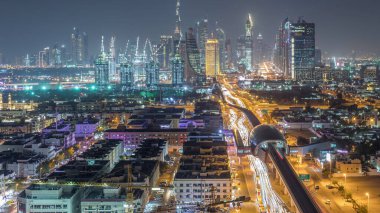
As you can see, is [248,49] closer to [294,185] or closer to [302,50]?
[302,50]

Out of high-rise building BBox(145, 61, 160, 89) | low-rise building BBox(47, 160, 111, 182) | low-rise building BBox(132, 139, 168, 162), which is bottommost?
low-rise building BBox(47, 160, 111, 182)

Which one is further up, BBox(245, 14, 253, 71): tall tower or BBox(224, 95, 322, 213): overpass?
BBox(245, 14, 253, 71): tall tower

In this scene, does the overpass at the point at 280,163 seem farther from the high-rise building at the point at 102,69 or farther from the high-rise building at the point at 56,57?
the high-rise building at the point at 56,57

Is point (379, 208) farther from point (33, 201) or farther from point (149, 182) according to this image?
point (33, 201)

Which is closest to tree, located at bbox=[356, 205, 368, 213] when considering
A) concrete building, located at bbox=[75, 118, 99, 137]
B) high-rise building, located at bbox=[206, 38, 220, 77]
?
concrete building, located at bbox=[75, 118, 99, 137]

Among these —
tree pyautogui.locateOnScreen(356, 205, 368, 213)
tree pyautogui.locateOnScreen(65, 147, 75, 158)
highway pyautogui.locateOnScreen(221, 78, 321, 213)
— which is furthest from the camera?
tree pyautogui.locateOnScreen(65, 147, 75, 158)

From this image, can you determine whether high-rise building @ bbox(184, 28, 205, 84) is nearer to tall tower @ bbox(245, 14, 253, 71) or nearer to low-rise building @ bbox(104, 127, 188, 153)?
tall tower @ bbox(245, 14, 253, 71)

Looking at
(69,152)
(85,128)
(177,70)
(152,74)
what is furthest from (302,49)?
(69,152)

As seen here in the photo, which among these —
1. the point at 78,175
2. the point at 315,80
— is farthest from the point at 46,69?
the point at 78,175
